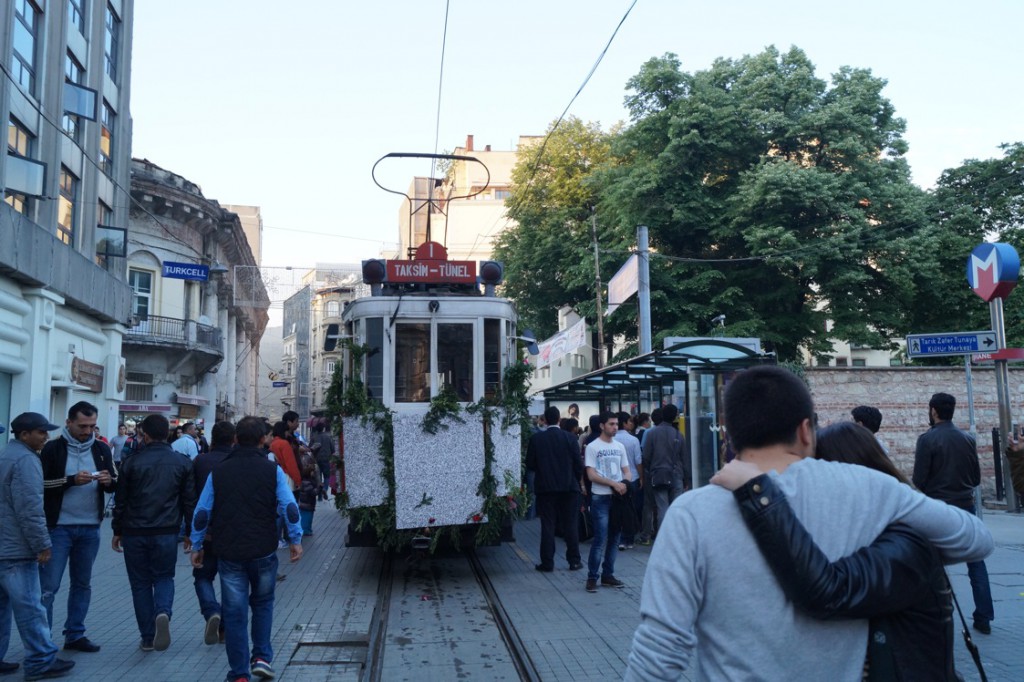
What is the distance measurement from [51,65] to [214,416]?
832 inches

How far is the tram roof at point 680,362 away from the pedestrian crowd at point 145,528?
652cm

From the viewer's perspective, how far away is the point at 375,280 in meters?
10.7

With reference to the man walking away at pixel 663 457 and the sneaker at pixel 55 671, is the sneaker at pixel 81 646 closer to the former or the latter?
the sneaker at pixel 55 671

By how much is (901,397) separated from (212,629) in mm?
16290

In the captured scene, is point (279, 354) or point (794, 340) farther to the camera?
point (279, 354)

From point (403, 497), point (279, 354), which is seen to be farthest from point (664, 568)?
point (279, 354)

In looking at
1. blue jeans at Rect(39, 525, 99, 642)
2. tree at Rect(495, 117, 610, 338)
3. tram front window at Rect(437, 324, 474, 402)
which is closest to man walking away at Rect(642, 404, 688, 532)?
tram front window at Rect(437, 324, 474, 402)

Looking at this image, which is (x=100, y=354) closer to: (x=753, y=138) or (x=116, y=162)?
(x=116, y=162)

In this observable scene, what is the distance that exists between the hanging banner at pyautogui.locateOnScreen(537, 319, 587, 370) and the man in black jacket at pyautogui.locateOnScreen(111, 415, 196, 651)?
14533 millimetres

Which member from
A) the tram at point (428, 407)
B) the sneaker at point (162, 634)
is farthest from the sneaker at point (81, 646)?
the tram at point (428, 407)

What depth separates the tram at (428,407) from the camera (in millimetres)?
9688

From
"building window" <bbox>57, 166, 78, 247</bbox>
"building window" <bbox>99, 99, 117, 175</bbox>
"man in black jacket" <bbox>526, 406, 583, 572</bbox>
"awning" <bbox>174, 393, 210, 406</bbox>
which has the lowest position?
"man in black jacket" <bbox>526, 406, 583, 572</bbox>

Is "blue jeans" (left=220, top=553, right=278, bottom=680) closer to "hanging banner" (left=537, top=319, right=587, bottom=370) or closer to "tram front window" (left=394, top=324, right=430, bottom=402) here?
"tram front window" (left=394, top=324, right=430, bottom=402)

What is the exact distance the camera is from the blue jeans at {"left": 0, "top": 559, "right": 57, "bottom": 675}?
19.8 ft
